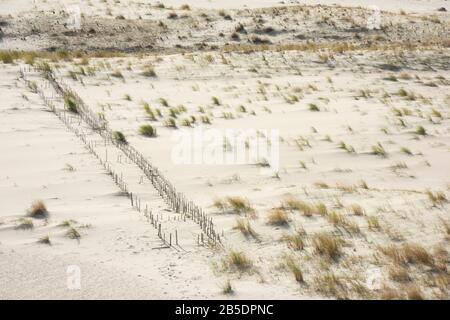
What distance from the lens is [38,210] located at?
7.64 meters

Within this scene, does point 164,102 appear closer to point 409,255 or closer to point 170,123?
point 170,123

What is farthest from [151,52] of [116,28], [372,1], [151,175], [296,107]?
[372,1]

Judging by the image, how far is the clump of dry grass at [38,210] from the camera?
7587 millimetres

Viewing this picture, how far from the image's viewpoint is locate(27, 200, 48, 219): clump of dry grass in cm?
759

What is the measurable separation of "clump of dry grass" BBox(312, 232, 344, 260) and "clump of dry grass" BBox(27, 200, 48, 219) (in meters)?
3.69

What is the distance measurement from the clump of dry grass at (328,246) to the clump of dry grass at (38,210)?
12.1ft

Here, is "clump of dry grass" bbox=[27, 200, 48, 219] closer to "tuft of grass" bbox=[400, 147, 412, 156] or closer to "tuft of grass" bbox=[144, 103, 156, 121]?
"tuft of grass" bbox=[144, 103, 156, 121]

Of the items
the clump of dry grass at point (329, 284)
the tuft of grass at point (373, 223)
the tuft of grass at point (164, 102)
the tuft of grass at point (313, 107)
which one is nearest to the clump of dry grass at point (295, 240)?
the clump of dry grass at point (329, 284)

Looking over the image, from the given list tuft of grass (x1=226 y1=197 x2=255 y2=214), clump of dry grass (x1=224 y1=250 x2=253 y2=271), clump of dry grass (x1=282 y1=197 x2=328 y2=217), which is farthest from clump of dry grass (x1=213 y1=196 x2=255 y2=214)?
clump of dry grass (x1=224 y1=250 x2=253 y2=271)

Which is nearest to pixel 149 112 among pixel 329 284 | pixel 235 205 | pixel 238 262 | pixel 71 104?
pixel 71 104

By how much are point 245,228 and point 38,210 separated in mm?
2872

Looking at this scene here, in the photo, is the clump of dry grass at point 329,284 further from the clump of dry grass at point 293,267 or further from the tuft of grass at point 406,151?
the tuft of grass at point 406,151

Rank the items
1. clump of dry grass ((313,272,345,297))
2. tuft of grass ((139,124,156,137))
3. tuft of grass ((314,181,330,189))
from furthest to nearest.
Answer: tuft of grass ((139,124,156,137)), tuft of grass ((314,181,330,189)), clump of dry grass ((313,272,345,297))
